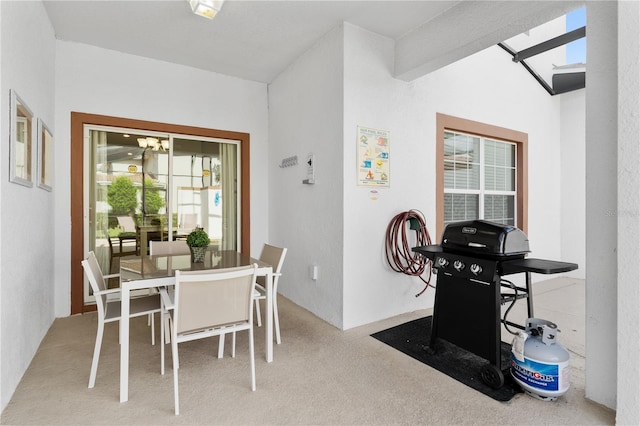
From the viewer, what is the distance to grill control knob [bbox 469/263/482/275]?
7.61ft

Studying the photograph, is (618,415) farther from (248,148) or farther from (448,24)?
(248,148)

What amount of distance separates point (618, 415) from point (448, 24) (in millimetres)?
3086

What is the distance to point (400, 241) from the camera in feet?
11.7

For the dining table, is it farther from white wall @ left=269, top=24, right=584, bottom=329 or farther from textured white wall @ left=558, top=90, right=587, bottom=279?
textured white wall @ left=558, top=90, right=587, bottom=279

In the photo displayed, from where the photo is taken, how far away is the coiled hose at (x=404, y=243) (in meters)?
3.49

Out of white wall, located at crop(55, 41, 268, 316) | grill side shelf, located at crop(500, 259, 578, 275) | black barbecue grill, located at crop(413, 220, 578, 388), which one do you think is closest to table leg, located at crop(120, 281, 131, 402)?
white wall, located at crop(55, 41, 268, 316)

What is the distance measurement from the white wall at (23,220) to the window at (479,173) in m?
3.85

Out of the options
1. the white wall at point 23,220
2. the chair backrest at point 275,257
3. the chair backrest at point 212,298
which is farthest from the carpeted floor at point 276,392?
the chair backrest at point 275,257

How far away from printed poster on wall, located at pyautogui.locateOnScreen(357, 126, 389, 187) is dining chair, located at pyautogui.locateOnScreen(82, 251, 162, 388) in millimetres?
2104

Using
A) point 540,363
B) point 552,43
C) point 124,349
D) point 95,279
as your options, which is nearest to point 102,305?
point 95,279

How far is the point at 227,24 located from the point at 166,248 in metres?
2.30

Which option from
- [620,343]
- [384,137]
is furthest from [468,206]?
[620,343]

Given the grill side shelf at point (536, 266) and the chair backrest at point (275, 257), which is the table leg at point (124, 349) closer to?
the chair backrest at point (275, 257)

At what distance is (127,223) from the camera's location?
3967 mm
